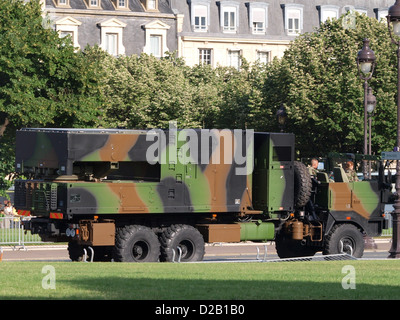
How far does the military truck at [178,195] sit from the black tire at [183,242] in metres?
0.02

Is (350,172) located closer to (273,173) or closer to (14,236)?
Result: (273,173)

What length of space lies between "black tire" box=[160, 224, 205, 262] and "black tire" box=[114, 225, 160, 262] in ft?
0.77

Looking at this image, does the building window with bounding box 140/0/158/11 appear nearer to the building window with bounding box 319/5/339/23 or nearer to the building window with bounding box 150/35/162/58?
the building window with bounding box 150/35/162/58

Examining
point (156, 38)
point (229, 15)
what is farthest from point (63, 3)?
point (229, 15)

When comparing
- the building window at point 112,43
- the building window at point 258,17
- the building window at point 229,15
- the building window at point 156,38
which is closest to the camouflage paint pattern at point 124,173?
the building window at point 112,43

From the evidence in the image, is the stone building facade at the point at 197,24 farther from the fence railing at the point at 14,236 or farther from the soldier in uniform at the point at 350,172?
the soldier in uniform at the point at 350,172

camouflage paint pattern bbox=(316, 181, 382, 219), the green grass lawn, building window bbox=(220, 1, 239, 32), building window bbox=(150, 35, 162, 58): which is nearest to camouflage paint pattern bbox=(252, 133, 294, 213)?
camouflage paint pattern bbox=(316, 181, 382, 219)

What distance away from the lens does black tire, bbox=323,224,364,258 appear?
27188 mm

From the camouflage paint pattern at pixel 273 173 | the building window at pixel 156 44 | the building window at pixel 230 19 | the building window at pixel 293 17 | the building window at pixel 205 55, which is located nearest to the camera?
the camouflage paint pattern at pixel 273 173

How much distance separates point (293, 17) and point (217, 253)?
6960 centimetres

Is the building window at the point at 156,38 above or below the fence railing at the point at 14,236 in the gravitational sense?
above

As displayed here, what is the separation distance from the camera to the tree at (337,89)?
54312 mm

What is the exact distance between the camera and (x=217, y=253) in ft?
110
